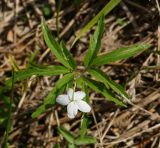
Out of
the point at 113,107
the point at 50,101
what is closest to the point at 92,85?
the point at 50,101

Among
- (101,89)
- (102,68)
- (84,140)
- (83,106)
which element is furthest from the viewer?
(102,68)

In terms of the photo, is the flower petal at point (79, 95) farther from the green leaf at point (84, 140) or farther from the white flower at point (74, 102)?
the green leaf at point (84, 140)

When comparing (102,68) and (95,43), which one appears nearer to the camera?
(95,43)

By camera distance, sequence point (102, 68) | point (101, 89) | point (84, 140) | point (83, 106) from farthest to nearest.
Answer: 1. point (102, 68)
2. point (84, 140)
3. point (101, 89)
4. point (83, 106)

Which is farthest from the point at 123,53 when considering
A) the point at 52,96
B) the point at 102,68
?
the point at 102,68

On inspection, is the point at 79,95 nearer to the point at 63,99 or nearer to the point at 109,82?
the point at 63,99

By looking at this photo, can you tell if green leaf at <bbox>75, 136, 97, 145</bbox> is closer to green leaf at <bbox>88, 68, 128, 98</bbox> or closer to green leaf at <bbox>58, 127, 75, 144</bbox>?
green leaf at <bbox>58, 127, 75, 144</bbox>
